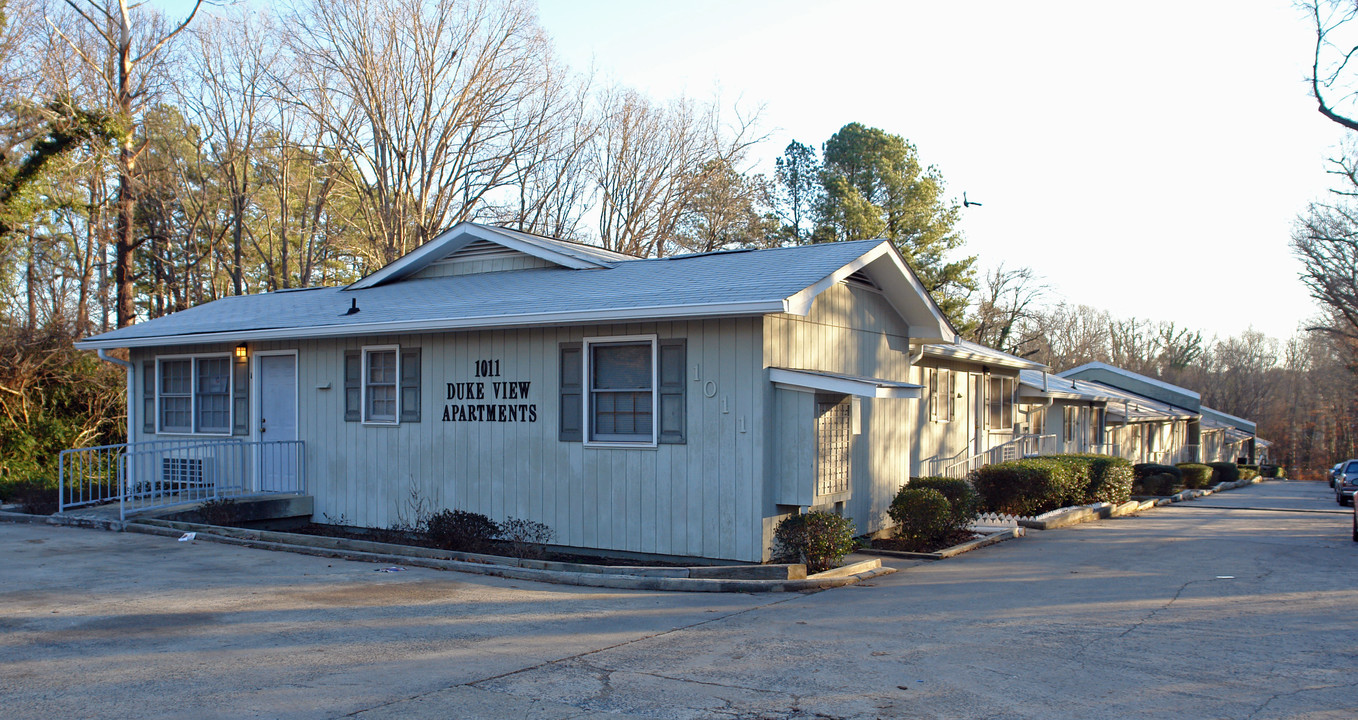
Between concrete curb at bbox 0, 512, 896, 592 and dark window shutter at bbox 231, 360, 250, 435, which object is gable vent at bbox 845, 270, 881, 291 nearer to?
concrete curb at bbox 0, 512, 896, 592

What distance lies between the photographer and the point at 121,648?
7.20 metres

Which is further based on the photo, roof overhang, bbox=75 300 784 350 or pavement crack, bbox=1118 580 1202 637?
roof overhang, bbox=75 300 784 350

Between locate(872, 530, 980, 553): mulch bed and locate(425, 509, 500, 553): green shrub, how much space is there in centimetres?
534

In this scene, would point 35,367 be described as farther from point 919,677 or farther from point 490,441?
point 919,677

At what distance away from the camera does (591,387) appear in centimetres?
1204

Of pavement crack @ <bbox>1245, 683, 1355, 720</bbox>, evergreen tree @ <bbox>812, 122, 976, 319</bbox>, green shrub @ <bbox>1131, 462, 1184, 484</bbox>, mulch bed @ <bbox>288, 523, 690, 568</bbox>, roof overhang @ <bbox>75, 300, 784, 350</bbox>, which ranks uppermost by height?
evergreen tree @ <bbox>812, 122, 976, 319</bbox>

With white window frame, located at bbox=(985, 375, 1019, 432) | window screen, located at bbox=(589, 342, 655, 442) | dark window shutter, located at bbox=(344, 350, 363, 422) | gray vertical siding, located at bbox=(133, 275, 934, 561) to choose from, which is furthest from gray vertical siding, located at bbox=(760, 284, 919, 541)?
dark window shutter, located at bbox=(344, 350, 363, 422)

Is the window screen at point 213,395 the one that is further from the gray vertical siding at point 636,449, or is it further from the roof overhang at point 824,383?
the roof overhang at point 824,383

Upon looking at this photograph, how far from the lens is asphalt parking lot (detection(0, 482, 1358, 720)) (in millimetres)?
5980

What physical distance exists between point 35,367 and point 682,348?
59.8 feet

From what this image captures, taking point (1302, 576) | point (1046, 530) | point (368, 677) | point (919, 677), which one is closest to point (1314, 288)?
point (1046, 530)

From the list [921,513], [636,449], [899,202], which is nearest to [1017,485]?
[921,513]

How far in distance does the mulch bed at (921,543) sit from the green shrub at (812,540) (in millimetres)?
2340

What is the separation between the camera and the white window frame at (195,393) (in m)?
15.8
